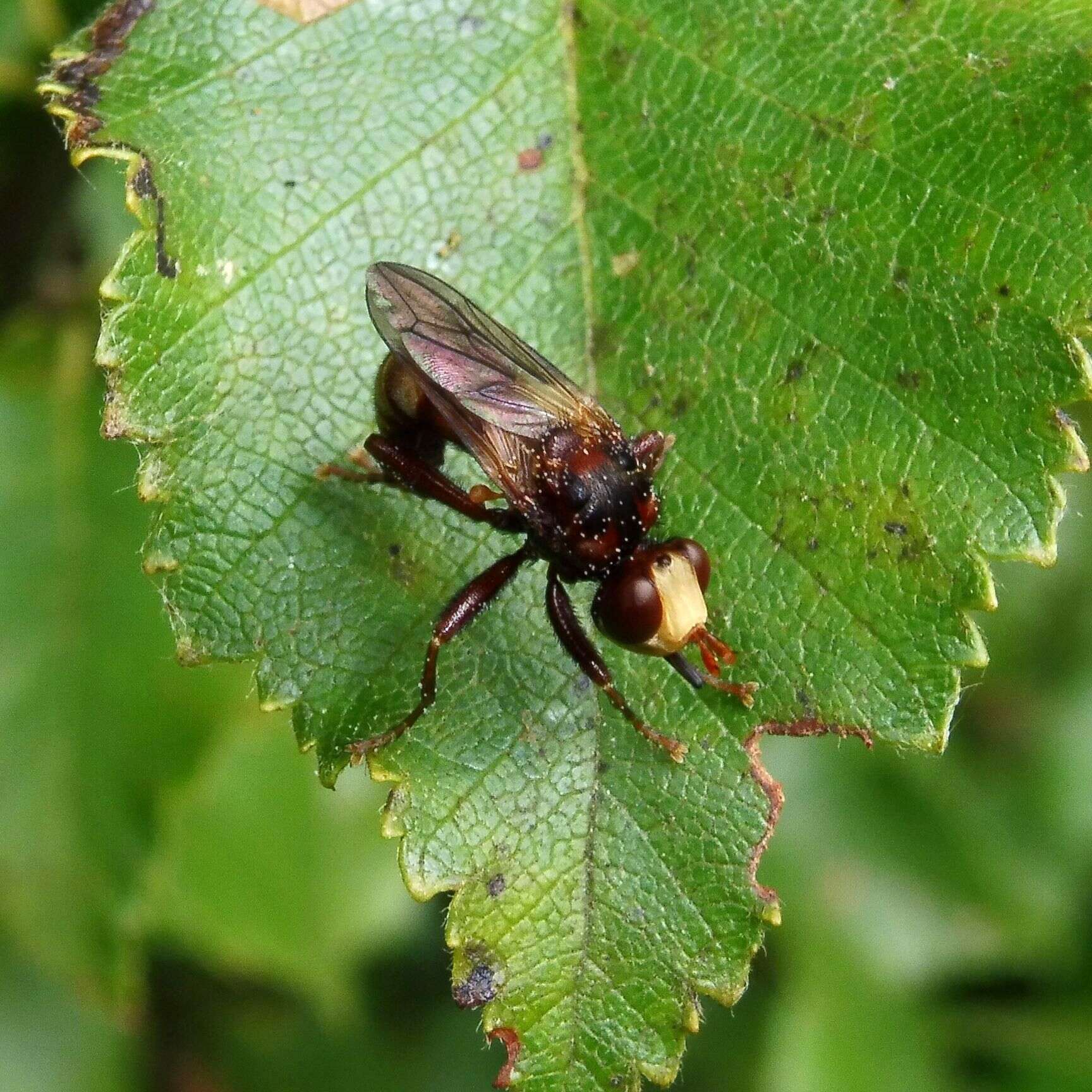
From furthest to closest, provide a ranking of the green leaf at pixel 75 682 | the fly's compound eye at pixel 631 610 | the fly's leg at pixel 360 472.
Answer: the green leaf at pixel 75 682
the fly's leg at pixel 360 472
the fly's compound eye at pixel 631 610

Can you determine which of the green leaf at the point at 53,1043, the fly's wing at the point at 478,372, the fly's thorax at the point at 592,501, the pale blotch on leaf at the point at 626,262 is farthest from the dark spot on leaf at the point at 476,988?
the green leaf at the point at 53,1043

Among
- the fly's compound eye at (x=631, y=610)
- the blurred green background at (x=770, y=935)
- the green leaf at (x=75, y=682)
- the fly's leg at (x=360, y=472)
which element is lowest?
the blurred green background at (x=770, y=935)

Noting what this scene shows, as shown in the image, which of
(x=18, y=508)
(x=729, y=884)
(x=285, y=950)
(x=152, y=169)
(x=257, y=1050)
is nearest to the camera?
(x=729, y=884)

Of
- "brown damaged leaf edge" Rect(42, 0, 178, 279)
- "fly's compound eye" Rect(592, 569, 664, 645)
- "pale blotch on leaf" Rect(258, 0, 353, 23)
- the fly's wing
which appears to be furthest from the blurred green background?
"fly's compound eye" Rect(592, 569, 664, 645)

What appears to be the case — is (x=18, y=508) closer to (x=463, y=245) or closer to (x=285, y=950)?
(x=463, y=245)

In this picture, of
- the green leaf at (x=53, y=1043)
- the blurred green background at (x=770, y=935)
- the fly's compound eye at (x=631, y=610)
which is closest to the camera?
the fly's compound eye at (x=631, y=610)

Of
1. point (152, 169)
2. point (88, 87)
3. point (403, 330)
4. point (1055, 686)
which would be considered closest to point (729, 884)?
point (403, 330)

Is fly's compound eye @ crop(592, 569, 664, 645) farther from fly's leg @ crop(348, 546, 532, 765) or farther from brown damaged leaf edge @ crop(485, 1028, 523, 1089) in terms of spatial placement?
brown damaged leaf edge @ crop(485, 1028, 523, 1089)

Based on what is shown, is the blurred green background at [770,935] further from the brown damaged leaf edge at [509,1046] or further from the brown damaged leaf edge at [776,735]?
the brown damaged leaf edge at [776,735]
